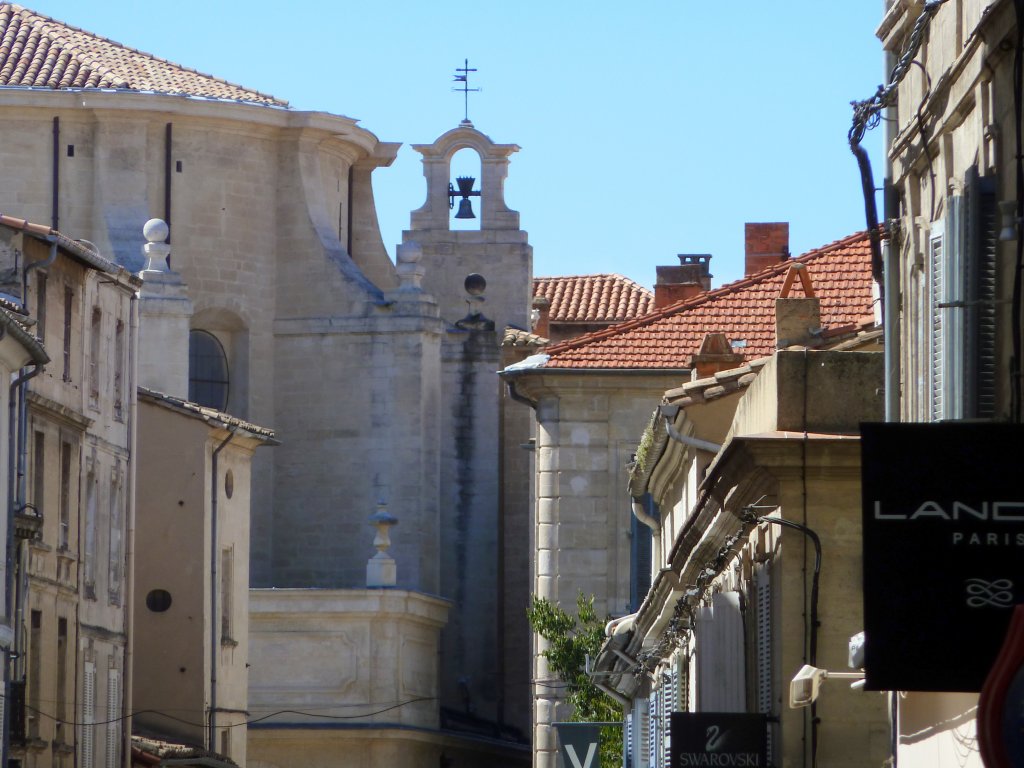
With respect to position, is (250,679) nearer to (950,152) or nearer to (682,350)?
(682,350)

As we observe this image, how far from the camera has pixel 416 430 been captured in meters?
56.3

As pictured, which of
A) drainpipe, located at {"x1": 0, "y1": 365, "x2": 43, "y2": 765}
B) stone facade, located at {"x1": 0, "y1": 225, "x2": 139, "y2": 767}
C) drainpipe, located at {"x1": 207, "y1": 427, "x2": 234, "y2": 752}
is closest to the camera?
drainpipe, located at {"x1": 0, "y1": 365, "x2": 43, "y2": 765}

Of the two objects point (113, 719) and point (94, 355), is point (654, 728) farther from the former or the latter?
point (94, 355)

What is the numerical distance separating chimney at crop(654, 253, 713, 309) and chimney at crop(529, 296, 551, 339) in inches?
155

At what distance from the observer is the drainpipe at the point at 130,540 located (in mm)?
39500

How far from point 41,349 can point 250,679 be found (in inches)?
768

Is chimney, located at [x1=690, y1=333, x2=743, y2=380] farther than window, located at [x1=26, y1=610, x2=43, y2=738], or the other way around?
window, located at [x1=26, y1=610, x2=43, y2=738]

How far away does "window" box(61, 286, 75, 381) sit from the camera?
36344 mm

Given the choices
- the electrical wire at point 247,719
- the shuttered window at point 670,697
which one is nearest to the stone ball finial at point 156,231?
the electrical wire at point 247,719

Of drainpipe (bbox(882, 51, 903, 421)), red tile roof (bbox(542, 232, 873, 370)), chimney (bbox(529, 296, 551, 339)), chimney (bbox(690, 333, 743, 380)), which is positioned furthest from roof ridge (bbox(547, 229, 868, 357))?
chimney (bbox(529, 296, 551, 339))

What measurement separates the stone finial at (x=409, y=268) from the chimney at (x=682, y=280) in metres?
5.10

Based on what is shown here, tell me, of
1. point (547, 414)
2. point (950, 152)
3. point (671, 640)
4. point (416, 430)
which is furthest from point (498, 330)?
point (950, 152)

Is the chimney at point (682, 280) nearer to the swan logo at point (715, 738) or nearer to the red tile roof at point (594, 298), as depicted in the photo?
the red tile roof at point (594, 298)

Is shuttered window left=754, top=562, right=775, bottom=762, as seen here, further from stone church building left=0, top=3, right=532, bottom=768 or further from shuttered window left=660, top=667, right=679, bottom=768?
stone church building left=0, top=3, right=532, bottom=768
